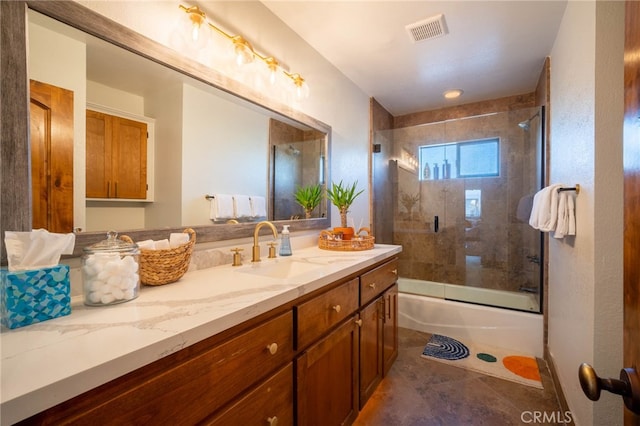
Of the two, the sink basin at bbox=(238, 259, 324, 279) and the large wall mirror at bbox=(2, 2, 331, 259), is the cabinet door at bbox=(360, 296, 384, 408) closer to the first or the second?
the sink basin at bbox=(238, 259, 324, 279)

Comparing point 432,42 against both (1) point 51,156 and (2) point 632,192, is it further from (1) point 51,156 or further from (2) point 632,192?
(1) point 51,156

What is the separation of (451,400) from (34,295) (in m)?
2.05

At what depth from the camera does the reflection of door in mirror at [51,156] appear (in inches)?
32.3

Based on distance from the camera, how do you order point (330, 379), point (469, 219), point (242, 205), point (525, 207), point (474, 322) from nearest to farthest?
1. point (330, 379)
2. point (242, 205)
3. point (474, 322)
4. point (525, 207)
5. point (469, 219)

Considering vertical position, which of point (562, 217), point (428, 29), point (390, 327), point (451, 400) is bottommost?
point (451, 400)

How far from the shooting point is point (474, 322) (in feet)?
8.09

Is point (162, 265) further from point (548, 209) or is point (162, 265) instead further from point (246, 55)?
point (548, 209)

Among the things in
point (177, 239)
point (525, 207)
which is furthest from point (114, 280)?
point (525, 207)

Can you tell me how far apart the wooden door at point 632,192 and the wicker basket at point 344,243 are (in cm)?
136

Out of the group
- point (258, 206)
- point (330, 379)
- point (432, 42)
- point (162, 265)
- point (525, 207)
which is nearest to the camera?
point (162, 265)

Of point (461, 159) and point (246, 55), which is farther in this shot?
point (461, 159)

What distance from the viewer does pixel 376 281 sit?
1656mm

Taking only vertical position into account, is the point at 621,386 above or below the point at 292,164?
below

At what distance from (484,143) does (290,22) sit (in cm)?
240
